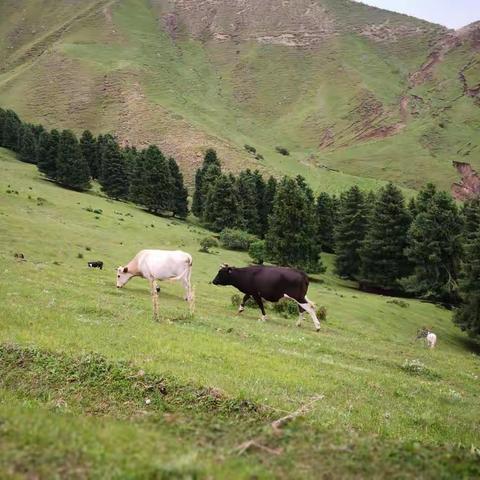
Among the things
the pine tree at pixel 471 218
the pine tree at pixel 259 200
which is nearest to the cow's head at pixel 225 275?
the pine tree at pixel 471 218

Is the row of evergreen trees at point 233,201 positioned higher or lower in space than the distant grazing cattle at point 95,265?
higher

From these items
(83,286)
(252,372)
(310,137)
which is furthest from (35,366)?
(310,137)

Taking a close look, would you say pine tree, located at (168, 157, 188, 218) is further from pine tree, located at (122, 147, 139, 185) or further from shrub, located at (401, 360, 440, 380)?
shrub, located at (401, 360, 440, 380)

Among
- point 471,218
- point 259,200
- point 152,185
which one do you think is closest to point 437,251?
point 471,218

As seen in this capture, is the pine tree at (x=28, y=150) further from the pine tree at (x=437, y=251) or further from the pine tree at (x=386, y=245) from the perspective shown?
the pine tree at (x=437, y=251)

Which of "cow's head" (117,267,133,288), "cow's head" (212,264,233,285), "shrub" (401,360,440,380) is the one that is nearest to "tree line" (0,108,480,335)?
"cow's head" (212,264,233,285)

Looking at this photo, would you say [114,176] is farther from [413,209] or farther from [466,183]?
[466,183]

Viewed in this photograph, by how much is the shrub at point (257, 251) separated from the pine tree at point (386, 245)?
15.8 meters

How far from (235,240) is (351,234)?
20.0 metres

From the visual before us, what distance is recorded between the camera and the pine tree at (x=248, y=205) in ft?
321

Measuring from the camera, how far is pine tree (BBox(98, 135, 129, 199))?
103125mm

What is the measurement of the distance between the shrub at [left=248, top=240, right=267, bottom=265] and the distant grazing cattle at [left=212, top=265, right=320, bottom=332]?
4555cm

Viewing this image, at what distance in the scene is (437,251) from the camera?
70.6 m

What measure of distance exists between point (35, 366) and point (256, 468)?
26.9ft
